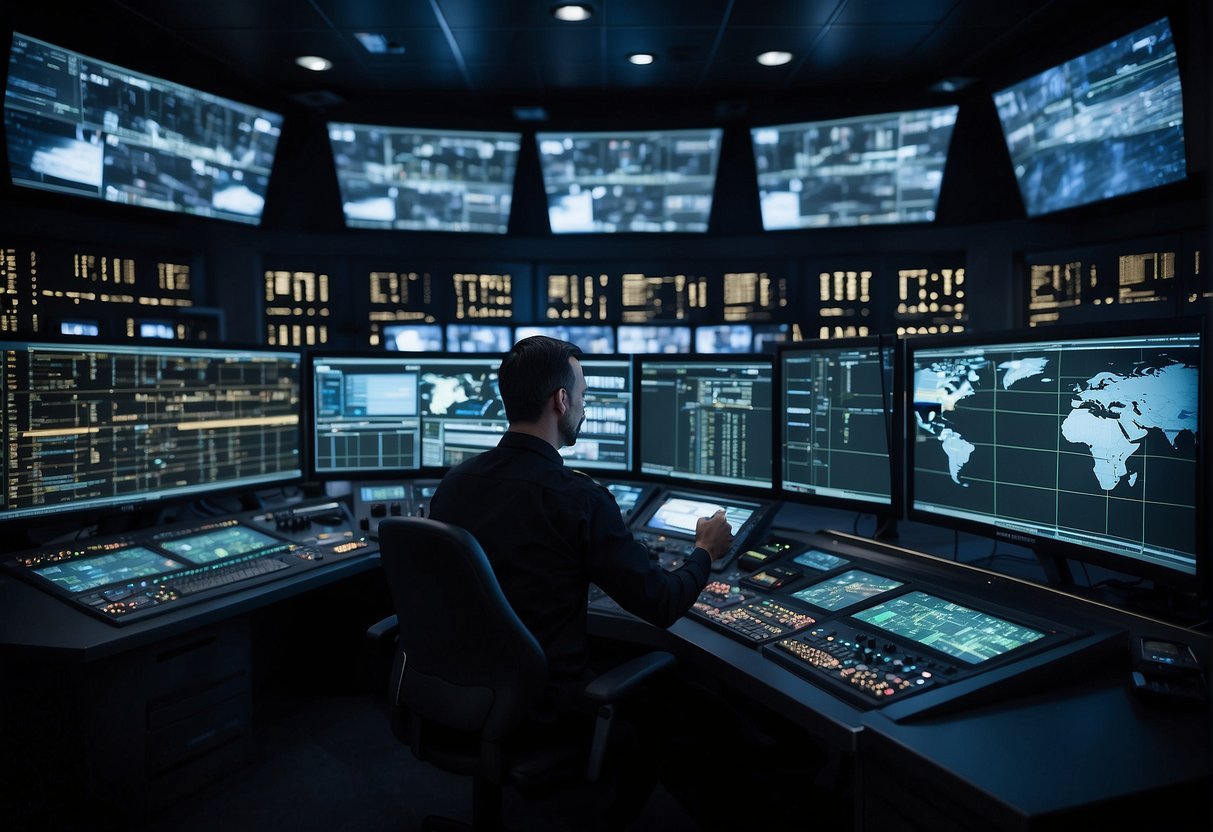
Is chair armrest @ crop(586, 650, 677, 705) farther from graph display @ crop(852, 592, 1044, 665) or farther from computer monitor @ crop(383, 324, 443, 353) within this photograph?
computer monitor @ crop(383, 324, 443, 353)

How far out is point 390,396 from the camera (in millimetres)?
2621

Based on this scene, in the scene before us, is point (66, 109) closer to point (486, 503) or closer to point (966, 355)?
point (486, 503)

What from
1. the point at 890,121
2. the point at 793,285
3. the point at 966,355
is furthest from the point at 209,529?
the point at 890,121

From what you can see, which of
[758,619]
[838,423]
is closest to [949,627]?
[758,619]

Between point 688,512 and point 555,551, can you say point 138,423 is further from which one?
point 688,512

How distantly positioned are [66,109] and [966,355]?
3607 millimetres

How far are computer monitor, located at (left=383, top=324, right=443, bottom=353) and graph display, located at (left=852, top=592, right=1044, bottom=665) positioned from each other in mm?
3192

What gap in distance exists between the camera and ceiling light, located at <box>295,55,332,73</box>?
12.9 feet

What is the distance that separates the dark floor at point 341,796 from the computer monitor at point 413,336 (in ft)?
7.14

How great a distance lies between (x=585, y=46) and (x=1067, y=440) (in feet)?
10.6

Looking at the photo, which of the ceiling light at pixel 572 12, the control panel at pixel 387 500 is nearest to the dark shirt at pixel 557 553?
the control panel at pixel 387 500

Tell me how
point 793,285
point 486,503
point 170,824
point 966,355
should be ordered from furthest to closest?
point 793,285, point 170,824, point 966,355, point 486,503

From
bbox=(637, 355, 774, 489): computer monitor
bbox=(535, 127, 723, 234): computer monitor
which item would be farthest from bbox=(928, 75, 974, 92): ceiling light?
bbox=(637, 355, 774, 489): computer monitor

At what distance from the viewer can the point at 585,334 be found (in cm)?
421
